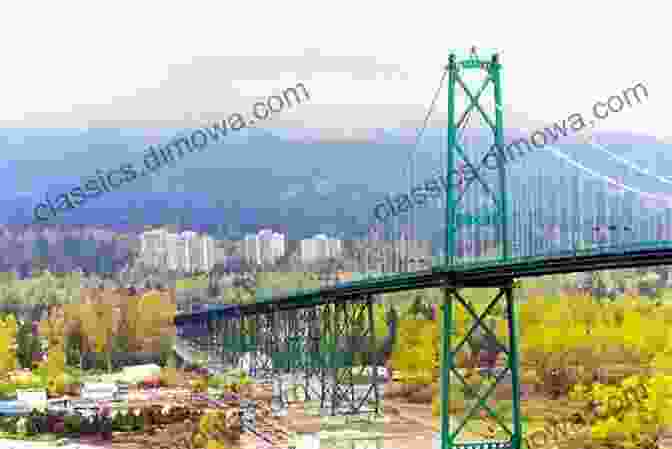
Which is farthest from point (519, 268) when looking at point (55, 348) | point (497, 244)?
point (55, 348)

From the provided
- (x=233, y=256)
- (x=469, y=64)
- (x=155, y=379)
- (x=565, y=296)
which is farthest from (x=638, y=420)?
(x=233, y=256)

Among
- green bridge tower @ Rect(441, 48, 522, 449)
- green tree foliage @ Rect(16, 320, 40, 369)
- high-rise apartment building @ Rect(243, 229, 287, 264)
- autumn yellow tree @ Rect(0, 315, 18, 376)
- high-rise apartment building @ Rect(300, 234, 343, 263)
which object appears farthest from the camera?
high-rise apartment building @ Rect(243, 229, 287, 264)

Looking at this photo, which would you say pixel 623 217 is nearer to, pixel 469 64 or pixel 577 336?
pixel 469 64

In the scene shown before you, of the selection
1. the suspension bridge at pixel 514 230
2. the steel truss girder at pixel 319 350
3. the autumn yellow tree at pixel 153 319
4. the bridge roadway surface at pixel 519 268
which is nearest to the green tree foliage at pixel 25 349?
the steel truss girder at pixel 319 350

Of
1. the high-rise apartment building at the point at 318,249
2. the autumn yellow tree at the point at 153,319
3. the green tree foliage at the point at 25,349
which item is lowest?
the green tree foliage at the point at 25,349

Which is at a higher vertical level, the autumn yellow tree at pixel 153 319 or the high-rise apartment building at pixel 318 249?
the high-rise apartment building at pixel 318 249

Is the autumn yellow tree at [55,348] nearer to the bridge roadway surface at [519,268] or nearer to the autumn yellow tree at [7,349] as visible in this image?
the autumn yellow tree at [7,349]

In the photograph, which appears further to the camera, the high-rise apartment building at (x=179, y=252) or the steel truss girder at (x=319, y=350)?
the high-rise apartment building at (x=179, y=252)

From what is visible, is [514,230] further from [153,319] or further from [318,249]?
[318,249]

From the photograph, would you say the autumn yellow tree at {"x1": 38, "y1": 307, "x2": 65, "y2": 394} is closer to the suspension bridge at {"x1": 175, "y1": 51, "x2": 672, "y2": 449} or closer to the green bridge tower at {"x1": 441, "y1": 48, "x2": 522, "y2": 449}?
the suspension bridge at {"x1": 175, "y1": 51, "x2": 672, "y2": 449}

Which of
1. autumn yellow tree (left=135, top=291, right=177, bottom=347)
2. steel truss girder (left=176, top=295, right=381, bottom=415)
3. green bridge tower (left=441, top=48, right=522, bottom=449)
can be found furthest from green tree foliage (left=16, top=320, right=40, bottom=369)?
green bridge tower (left=441, top=48, right=522, bottom=449)

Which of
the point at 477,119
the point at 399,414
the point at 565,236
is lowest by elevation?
the point at 399,414
